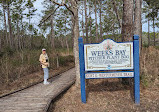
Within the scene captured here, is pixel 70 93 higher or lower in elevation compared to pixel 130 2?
lower

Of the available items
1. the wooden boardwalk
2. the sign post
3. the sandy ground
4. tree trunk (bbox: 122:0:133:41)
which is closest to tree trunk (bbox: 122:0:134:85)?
tree trunk (bbox: 122:0:133:41)

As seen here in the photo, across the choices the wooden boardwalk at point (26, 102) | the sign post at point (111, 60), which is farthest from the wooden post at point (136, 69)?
the wooden boardwalk at point (26, 102)

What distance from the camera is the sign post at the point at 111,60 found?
177 inches

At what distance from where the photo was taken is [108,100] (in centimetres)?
481

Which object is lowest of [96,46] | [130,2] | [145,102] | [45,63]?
[145,102]

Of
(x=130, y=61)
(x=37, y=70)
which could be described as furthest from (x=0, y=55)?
(x=130, y=61)

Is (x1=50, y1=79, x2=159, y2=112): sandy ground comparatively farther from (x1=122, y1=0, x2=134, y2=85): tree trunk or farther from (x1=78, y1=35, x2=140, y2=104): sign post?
(x1=122, y1=0, x2=134, y2=85): tree trunk

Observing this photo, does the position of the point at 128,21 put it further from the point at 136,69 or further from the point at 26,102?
the point at 26,102

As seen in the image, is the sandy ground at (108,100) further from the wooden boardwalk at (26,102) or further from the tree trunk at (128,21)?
the tree trunk at (128,21)

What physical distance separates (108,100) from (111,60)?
1.38 m

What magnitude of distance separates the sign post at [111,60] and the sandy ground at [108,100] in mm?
307

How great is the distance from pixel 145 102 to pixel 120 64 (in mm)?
1492

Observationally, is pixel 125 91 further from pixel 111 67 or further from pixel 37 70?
pixel 37 70

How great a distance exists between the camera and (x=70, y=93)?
5.61m
